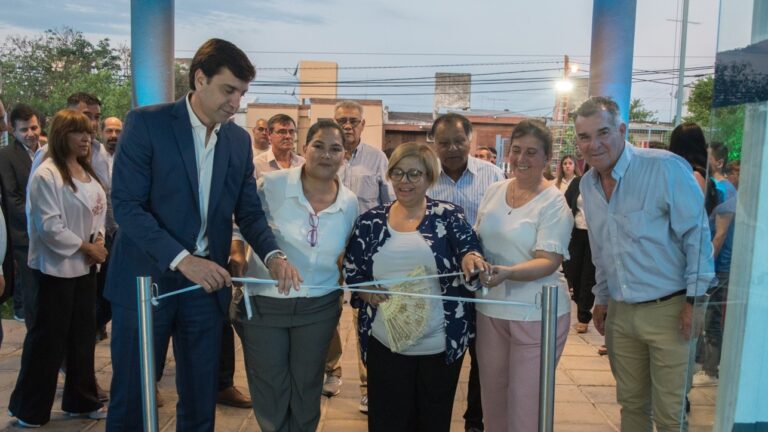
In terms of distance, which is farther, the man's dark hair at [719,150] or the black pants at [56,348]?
the black pants at [56,348]

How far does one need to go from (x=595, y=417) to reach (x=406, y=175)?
2.33 meters

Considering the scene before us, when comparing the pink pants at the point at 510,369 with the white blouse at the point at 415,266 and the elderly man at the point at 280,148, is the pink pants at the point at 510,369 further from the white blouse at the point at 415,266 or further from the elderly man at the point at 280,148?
the elderly man at the point at 280,148

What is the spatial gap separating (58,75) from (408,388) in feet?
114

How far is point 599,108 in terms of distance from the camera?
2768 mm

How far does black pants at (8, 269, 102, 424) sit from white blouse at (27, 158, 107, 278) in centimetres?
8

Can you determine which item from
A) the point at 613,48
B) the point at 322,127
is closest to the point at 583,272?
the point at 613,48

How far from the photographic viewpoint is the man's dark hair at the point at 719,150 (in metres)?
1.72

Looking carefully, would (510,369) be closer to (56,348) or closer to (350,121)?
(350,121)

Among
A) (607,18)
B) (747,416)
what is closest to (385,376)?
(747,416)

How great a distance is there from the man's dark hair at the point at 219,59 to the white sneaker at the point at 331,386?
2568 mm

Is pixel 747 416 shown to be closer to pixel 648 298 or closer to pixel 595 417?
pixel 648 298

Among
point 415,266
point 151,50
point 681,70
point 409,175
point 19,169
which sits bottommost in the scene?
point 415,266

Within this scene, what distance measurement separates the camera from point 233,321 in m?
3.07

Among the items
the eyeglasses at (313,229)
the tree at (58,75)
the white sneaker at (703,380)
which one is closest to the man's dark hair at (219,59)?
the eyeglasses at (313,229)
